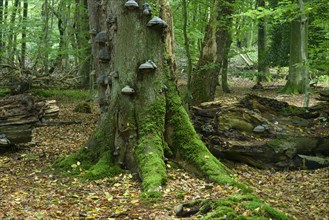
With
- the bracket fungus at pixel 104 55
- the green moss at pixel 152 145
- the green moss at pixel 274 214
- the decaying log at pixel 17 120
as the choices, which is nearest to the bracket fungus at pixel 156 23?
the bracket fungus at pixel 104 55

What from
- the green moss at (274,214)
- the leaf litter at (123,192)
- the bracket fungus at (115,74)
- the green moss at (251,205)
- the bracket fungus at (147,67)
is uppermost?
the bracket fungus at (147,67)

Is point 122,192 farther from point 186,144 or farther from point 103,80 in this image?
point 103,80

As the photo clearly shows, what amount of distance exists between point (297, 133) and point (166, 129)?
2738mm

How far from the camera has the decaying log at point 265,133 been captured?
6879 mm

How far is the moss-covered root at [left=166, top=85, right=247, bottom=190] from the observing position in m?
5.80

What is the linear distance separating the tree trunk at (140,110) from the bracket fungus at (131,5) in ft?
0.30

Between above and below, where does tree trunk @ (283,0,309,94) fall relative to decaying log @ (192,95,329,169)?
above

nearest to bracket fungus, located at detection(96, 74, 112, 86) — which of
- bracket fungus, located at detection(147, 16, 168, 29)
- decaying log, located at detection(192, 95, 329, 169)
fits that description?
bracket fungus, located at detection(147, 16, 168, 29)

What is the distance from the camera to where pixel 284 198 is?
4988 mm

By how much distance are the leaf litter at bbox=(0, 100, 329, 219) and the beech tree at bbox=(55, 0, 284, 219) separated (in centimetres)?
35

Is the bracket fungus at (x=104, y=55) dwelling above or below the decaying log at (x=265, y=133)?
above

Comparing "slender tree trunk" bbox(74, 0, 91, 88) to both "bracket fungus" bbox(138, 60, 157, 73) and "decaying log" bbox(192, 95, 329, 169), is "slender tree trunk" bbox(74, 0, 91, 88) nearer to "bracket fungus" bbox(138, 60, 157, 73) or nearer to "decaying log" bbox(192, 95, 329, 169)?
"decaying log" bbox(192, 95, 329, 169)

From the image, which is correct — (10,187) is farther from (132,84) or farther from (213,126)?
(213,126)

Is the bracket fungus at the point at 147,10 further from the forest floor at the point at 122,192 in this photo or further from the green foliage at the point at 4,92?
the green foliage at the point at 4,92
